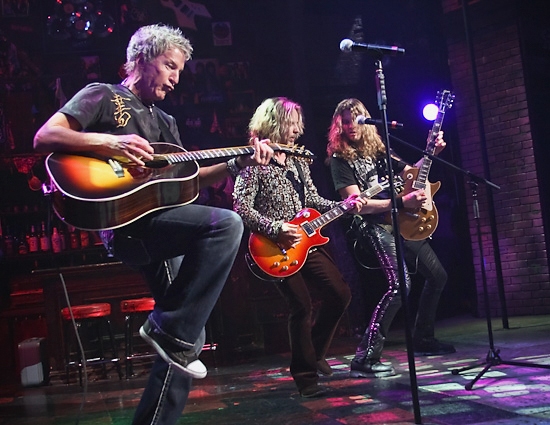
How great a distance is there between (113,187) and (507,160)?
643cm

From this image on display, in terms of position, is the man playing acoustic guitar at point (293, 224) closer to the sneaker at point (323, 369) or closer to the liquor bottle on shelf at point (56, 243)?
the sneaker at point (323, 369)

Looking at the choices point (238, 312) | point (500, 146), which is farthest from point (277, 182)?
point (500, 146)

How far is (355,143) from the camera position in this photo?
5672 mm

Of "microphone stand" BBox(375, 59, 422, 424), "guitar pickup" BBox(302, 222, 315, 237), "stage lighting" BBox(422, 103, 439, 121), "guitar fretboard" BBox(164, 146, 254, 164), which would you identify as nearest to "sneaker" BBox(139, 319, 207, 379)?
"guitar fretboard" BBox(164, 146, 254, 164)

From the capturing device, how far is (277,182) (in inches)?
199

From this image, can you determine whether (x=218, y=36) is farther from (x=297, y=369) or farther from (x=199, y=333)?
(x=199, y=333)

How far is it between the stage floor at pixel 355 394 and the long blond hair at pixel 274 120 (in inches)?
75.2

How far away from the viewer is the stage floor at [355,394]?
156 inches

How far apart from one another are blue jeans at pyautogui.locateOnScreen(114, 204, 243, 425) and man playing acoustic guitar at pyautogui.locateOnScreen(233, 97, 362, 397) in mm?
1900

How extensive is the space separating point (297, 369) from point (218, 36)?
20.8 ft

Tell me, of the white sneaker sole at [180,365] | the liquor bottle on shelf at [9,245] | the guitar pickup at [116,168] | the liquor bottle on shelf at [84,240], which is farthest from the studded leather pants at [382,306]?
the liquor bottle on shelf at [9,245]

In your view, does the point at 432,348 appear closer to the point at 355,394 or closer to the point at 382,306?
the point at 382,306

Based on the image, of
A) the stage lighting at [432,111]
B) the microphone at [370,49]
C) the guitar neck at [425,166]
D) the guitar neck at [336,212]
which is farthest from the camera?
the stage lighting at [432,111]

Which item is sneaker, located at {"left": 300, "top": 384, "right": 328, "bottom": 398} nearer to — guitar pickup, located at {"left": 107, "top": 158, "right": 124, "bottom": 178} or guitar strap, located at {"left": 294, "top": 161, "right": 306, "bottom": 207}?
guitar strap, located at {"left": 294, "top": 161, "right": 306, "bottom": 207}
